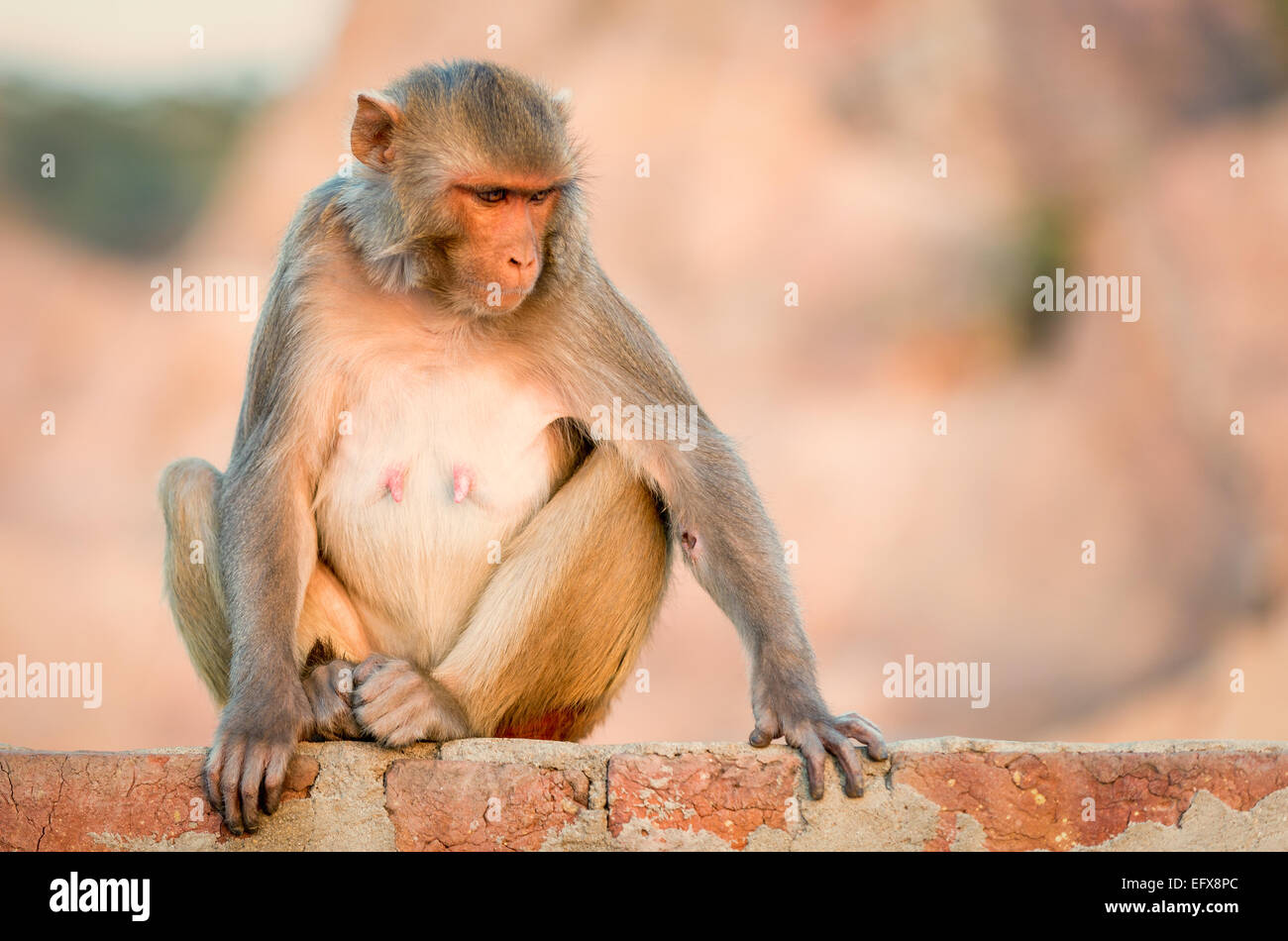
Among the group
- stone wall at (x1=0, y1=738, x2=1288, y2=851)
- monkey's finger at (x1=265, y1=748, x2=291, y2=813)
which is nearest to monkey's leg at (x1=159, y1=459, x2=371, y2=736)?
monkey's finger at (x1=265, y1=748, x2=291, y2=813)

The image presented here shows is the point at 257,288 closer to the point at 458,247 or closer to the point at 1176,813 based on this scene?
the point at 458,247

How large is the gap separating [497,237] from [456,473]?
0.75 metres

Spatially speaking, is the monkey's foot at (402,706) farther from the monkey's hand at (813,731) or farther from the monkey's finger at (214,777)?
the monkey's hand at (813,731)

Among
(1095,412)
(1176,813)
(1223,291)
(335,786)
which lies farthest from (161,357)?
(1176,813)

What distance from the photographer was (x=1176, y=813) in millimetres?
3920

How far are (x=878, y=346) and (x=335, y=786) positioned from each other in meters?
9.57

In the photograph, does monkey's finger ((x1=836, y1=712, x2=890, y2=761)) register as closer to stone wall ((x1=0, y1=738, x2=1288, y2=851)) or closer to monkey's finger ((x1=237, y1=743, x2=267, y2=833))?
stone wall ((x1=0, y1=738, x2=1288, y2=851))

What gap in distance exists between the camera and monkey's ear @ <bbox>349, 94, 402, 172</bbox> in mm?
4531

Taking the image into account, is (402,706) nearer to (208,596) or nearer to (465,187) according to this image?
(208,596)

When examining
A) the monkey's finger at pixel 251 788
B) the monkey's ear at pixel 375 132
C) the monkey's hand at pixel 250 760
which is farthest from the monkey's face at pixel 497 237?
the monkey's finger at pixel 251 788

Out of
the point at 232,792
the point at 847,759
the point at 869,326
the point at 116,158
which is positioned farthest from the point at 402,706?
the point at 116,158

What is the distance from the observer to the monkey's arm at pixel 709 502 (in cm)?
453

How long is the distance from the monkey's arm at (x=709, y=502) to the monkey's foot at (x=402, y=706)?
88 cm

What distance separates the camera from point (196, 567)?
A: 4680 millimetres
